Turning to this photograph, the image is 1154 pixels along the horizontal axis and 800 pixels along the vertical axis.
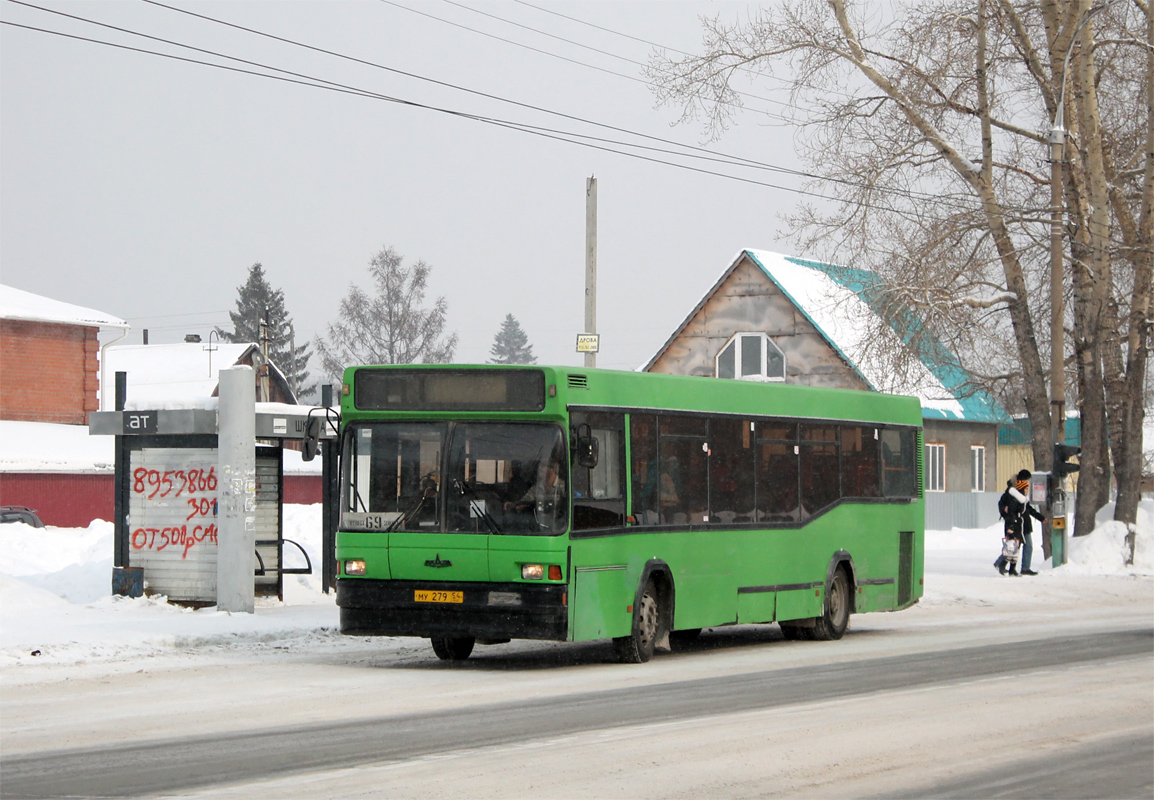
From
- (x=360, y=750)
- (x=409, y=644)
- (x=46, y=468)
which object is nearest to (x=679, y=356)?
(x=46, y=468)

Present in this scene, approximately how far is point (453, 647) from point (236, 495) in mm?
4026

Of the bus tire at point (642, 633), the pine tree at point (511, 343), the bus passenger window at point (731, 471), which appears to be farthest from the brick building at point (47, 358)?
the pine tree at point (511, 343)

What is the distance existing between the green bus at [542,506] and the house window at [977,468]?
37989mm

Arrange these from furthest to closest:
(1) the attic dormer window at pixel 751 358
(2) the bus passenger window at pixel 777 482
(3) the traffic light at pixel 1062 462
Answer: (1) the attic dormer window at pixel 751 358
(3) the traffic light at pixel 1062 462
(2) the bus passenger window at pixel 777 482

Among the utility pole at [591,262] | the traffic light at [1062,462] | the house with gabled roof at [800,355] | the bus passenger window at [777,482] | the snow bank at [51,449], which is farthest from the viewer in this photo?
the house with gabled roof at [800,355]

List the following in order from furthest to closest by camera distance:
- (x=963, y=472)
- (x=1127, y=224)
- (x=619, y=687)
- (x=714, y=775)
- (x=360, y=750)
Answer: (x=963, y=472), (x=1127, y=224), (x=619, y=687), (x=360, y=750), (x=714, y=775)

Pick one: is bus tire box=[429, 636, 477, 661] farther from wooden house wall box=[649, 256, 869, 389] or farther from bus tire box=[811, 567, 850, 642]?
wooden house wall box=[649, 256, 869, 389]

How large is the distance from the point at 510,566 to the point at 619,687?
1651 mm

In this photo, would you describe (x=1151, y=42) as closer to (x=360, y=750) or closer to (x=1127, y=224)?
(x=1127, y=224)

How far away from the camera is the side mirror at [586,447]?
1366 cm

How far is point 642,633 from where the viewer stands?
579 inches

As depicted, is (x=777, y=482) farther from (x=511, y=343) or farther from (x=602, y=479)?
(x=511, y=343)

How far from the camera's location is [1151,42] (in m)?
30.7

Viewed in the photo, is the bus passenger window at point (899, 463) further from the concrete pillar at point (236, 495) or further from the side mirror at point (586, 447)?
the concrete pillar at point (236, 495)
